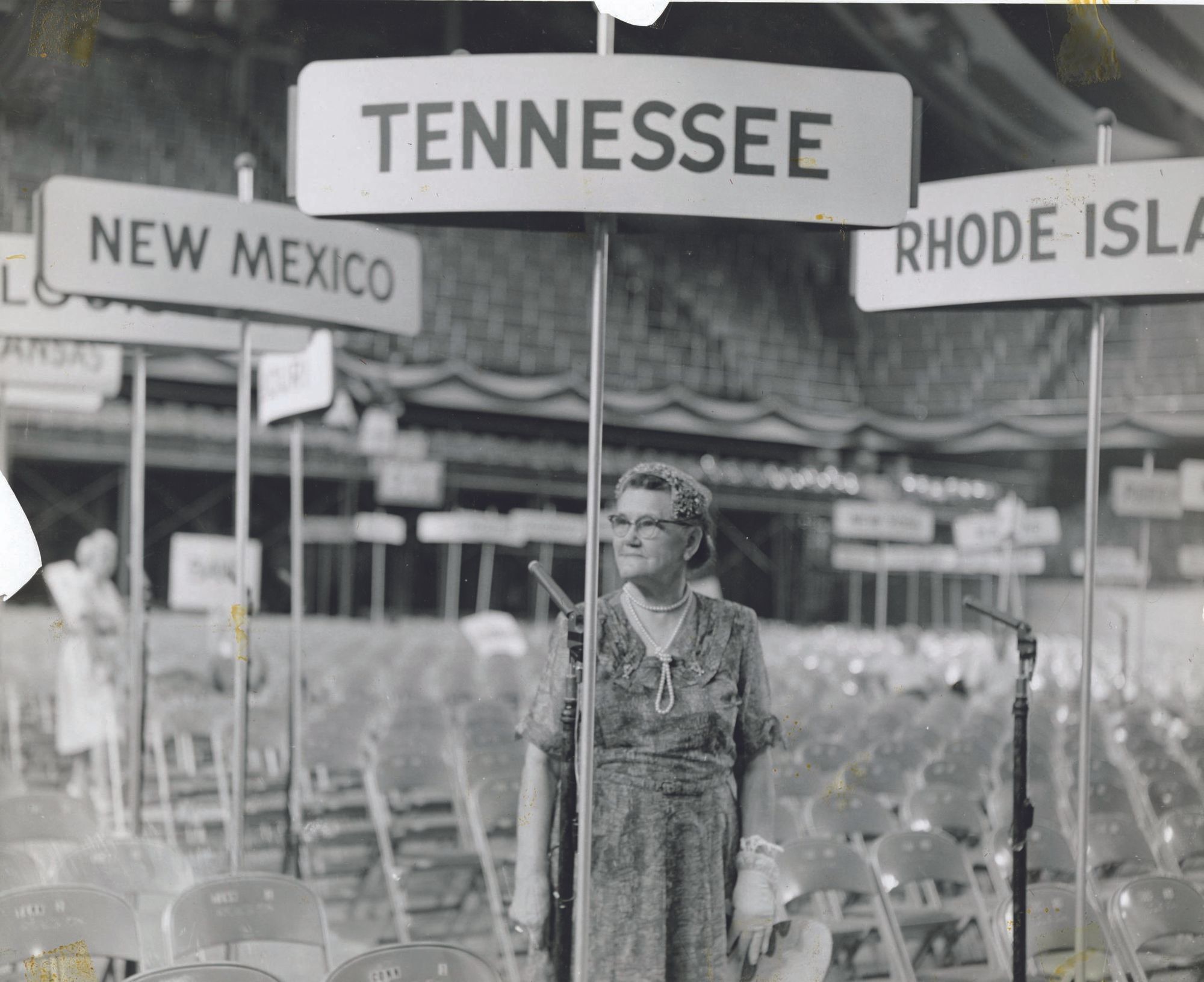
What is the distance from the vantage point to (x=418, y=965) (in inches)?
126

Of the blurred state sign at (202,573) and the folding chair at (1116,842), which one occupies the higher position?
the blurred state sign at (202,573)

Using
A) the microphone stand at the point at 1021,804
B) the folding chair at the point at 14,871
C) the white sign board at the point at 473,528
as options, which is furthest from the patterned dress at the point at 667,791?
the white sign board at the point at 473,528

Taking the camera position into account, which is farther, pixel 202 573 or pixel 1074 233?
pixel 202 573

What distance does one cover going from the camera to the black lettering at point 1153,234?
3.68m

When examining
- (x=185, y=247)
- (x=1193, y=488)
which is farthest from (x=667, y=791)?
(x=1193, y=488)

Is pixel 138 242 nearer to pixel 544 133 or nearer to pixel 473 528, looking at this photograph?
pixel 544 133

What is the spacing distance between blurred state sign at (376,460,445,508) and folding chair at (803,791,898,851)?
4.53 meters

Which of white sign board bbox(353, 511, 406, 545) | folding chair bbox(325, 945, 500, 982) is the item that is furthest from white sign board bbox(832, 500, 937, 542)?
white sign board bbox(353, 511, 406, 545)

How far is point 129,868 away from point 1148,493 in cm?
689

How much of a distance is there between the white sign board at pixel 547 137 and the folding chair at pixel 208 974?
1720 millimetres

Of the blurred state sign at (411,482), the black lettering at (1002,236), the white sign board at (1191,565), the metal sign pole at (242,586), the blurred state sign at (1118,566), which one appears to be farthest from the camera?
the blurred state sign at (1118,566)

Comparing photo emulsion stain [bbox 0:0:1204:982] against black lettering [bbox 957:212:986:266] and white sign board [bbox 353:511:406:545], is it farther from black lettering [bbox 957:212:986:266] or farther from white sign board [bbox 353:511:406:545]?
white sign board [bbox 353:511:406:545]

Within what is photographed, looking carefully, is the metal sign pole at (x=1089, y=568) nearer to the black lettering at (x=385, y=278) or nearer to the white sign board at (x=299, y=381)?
the black lettering at (x=385, y=278)

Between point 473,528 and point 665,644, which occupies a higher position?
point 473,528
